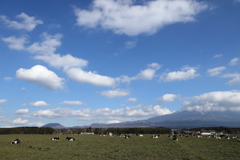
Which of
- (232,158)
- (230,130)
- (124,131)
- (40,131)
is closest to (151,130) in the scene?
(124,131)

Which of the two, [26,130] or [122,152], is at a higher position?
[26,130]

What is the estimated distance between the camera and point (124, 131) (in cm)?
10338

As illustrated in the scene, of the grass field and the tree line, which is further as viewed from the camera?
the tree line

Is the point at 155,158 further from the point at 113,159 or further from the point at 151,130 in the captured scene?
the point at 151,130

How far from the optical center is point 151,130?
328 feet

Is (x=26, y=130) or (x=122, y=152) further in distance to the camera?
(x=26, y=130)

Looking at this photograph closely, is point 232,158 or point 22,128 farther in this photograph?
point 22,128

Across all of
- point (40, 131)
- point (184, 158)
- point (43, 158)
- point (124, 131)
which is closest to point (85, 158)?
point (43, 158)

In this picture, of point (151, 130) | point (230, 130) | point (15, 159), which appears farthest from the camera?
point (151, 130)

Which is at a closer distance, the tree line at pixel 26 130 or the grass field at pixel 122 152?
the grass field at pixel 122 152

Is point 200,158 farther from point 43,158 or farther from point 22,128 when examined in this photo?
point 22,128

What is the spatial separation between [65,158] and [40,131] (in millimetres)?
79963

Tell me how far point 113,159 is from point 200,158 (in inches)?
291

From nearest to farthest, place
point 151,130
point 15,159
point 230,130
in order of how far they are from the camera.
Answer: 1. point 15,159
2. point 230,130
3. point 151,130
